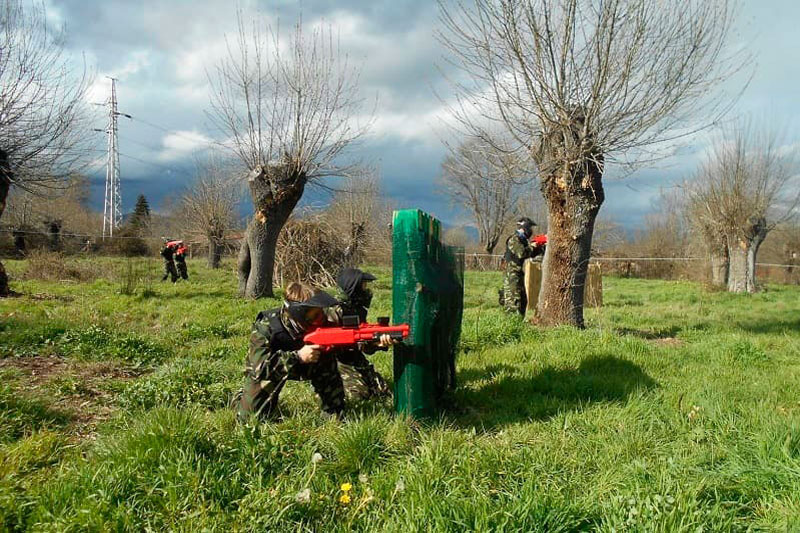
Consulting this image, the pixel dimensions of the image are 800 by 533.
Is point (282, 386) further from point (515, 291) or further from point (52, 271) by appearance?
point (52, 271)

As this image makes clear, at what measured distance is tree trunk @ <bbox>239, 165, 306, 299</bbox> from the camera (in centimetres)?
1287

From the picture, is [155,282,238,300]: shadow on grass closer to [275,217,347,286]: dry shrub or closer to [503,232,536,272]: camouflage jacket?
[275,217,347,286]: dry shrub

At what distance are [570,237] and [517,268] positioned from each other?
1807 mm

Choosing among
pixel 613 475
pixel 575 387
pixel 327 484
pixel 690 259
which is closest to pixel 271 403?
pixel 327 484

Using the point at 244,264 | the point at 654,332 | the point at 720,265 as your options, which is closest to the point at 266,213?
the point at 244,264

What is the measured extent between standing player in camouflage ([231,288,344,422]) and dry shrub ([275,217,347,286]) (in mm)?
12950

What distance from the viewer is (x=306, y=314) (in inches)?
162

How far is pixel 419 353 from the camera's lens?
3777 mm

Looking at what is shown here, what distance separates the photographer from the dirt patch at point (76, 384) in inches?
176

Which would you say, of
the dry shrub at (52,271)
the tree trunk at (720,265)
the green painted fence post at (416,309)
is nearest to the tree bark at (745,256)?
the tree trunk at (720,265)

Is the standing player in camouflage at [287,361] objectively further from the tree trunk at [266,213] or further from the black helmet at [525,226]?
the tree trunk at [266,213]

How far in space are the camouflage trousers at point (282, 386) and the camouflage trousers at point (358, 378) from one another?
0.63m

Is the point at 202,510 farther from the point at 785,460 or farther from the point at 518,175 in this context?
the point at 518,175

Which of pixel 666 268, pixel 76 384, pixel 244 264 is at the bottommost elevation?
pixel 76 384
